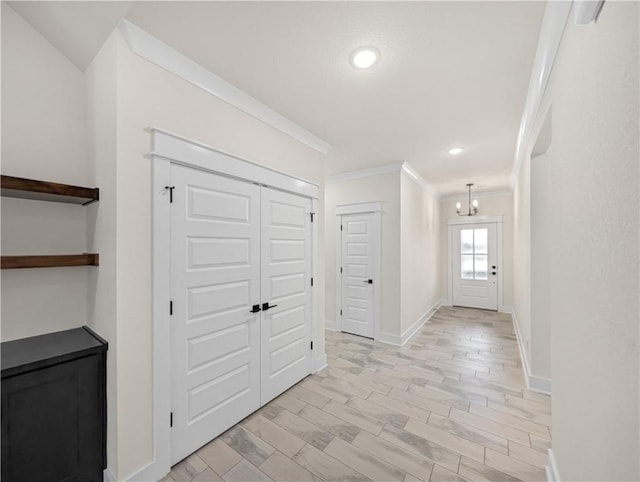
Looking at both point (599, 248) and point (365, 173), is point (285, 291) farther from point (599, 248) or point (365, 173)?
point (365, 173)

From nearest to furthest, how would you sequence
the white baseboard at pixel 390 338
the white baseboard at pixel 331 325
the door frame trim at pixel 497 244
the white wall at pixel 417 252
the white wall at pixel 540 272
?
1. the white wall at pixel 540 272
2. the white baseboard at pixel 390 338
3. the white wall at pixel 417 252
4. the white baseboard at pixel 331 325
5. the door frame trim at pixel 497 244

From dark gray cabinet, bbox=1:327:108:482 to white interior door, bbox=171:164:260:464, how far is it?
0.40 metres

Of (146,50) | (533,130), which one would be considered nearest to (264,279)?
(146,50)

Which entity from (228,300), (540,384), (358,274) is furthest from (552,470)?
(358,274)

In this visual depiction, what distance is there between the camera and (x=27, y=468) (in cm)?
134

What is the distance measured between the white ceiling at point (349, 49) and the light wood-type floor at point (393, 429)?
8.83 ft

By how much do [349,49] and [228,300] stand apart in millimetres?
1944

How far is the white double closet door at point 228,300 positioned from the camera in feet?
5.95

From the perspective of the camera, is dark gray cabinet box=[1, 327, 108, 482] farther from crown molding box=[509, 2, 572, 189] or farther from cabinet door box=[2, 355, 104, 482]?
crown molding box=[509, 2, 572, 189]

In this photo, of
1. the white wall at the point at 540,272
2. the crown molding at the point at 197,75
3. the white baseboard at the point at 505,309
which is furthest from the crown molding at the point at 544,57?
the white baseboard at the point at 505,309

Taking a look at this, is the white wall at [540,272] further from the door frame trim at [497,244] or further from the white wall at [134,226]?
the door frame trim at [497,244]

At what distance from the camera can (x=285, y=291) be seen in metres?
2.67

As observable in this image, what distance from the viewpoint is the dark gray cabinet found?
1304 millimetres

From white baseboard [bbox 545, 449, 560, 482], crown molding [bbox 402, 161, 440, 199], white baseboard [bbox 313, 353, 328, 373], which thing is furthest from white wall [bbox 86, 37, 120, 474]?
crown molding [bbox 402, 161, 440, 199]
